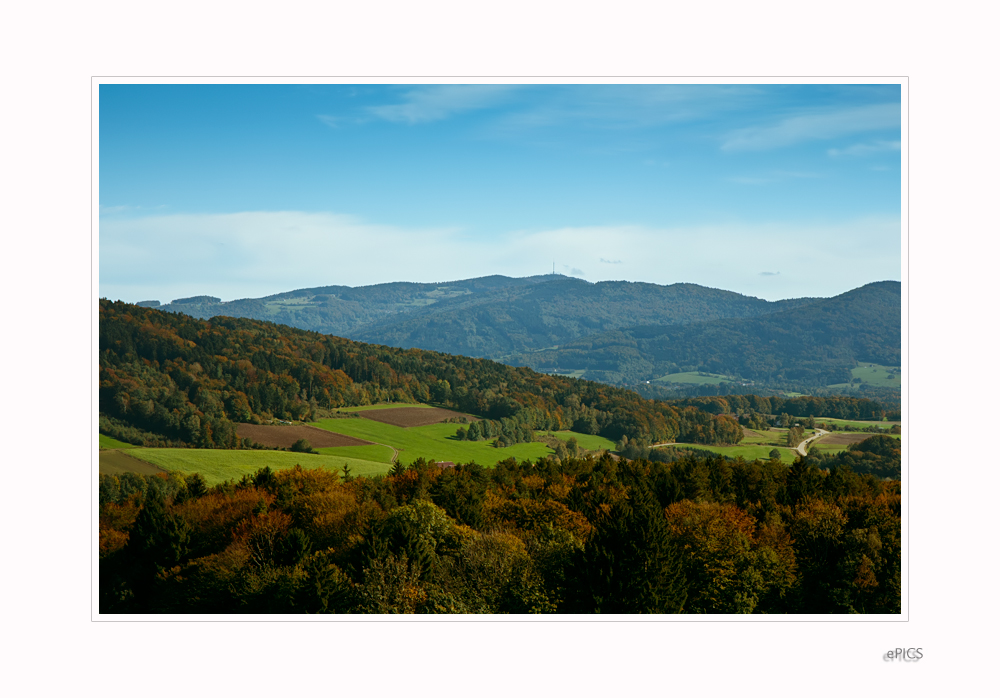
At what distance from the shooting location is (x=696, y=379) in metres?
184

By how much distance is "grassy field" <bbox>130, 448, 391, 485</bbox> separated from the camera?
3838 cm

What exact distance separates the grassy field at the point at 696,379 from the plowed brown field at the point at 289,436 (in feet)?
442

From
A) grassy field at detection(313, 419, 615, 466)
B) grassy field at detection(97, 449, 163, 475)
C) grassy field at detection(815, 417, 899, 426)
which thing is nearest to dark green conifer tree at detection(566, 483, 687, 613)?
grassy field at detection(815, 417, 899, 426)

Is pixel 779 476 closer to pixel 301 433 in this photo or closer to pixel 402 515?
pixel 402 515

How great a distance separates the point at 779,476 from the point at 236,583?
82.3 ft

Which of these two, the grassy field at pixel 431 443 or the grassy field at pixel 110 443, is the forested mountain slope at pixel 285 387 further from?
the grassy field at pixel 431 443

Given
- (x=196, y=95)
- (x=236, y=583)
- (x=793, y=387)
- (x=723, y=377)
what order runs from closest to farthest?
(x=196, y=95), (x=236, y=583), (x=793, y=387), (x=723, y=377)

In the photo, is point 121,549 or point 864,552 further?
point 121,549

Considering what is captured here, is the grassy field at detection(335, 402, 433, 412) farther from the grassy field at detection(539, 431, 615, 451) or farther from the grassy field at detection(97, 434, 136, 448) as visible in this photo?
the grassy field at detection(97, 434, 136, 448)

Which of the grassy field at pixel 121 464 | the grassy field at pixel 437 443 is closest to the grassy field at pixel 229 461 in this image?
the grassy field at pixel 121 464

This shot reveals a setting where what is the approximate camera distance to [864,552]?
2334cm

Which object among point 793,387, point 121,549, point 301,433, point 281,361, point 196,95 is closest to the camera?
point 196,95

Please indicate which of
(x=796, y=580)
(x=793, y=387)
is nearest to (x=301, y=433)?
(x=796, y=580)
